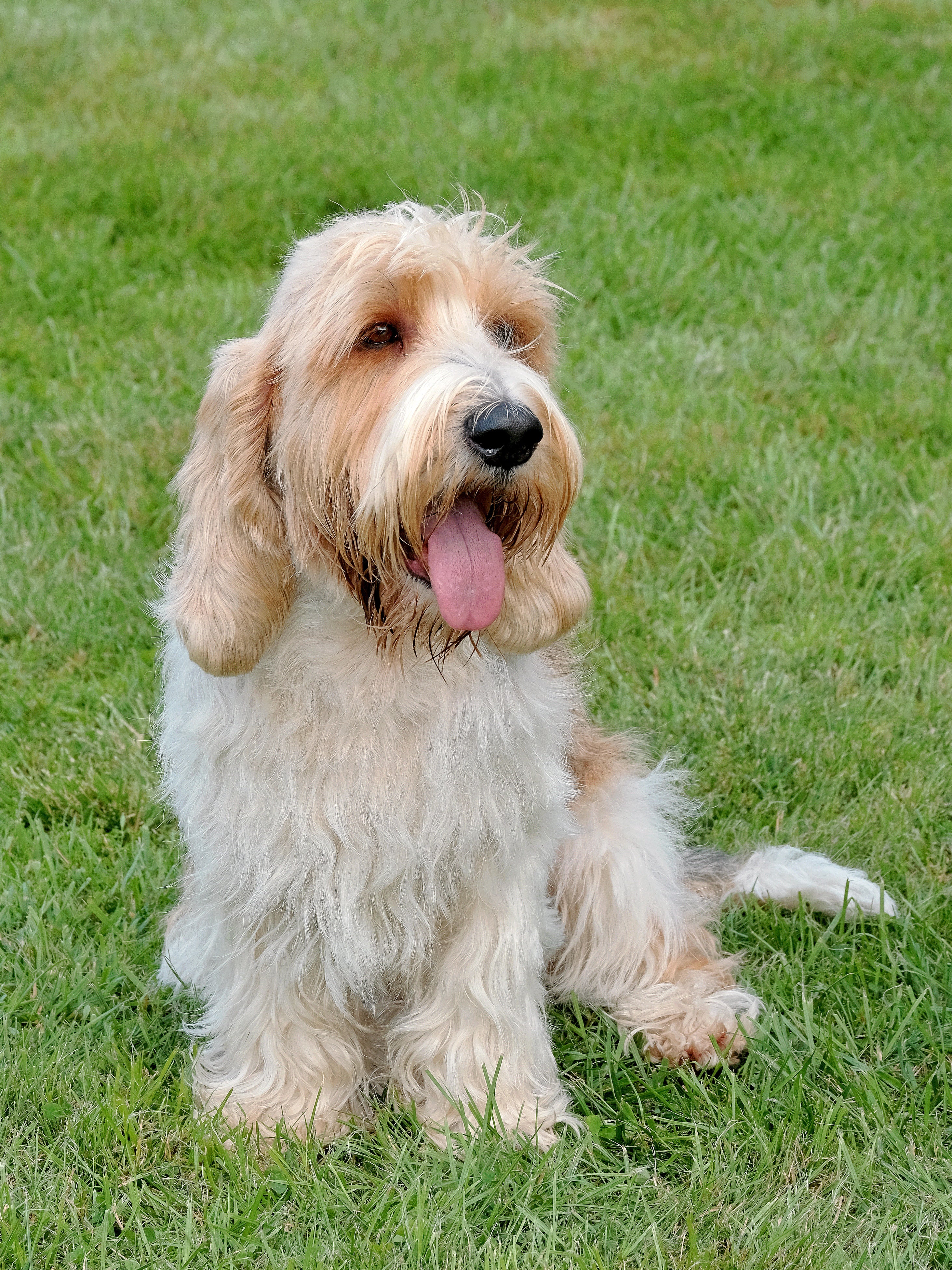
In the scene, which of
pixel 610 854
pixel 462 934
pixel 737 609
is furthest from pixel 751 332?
pixel 462 934

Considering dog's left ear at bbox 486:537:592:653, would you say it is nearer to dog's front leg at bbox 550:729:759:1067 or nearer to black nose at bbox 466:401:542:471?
black nose at bbox 466:401:542:471

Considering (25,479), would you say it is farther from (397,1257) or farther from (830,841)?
(397,1257)

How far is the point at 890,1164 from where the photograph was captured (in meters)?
2.85

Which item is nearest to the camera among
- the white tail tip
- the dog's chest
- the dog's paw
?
the dog's chest

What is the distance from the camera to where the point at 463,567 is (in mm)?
2613

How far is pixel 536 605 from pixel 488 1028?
35.6 inches

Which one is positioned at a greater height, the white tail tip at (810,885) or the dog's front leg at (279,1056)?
the white tail tip at (810,885)

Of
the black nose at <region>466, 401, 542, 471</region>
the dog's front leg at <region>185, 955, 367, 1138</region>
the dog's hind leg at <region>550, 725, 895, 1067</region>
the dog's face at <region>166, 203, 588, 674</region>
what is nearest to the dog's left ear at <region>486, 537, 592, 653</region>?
the dog's face at <region>166, 203, 588, 674</region>

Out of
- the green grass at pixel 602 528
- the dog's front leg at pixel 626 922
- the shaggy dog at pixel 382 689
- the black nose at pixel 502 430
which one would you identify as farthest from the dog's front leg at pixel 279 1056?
the black nose at pixel 502 430

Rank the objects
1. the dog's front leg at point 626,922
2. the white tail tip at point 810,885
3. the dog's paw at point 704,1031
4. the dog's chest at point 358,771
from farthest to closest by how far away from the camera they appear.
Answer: the white tail tip at point 810,885 < the dog's front leg at point 626,922 < the dog's paw at point 704,1031 < the dog's chest at point 358,771

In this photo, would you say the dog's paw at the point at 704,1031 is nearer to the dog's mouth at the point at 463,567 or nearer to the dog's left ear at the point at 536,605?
the dog's left ear at the point at 536,605

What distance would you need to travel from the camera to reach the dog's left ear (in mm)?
2770

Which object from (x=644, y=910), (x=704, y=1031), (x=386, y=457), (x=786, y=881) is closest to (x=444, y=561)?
(x=386, y=457)

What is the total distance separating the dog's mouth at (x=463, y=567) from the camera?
2580 millimetres
